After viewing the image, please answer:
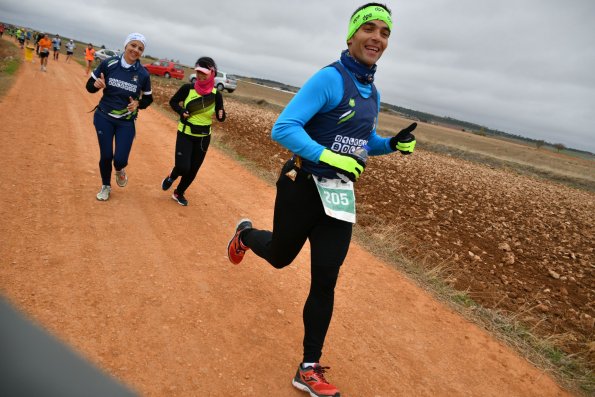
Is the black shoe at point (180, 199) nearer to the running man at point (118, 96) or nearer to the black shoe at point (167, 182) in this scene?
the black shoe at point (167, 182)

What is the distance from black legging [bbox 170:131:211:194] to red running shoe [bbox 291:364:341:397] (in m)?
3.81

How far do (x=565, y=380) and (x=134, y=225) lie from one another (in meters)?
5.10

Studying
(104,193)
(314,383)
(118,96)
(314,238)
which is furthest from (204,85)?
(314,383)

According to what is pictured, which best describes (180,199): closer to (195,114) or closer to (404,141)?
(195,114)

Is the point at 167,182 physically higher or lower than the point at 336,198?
lower

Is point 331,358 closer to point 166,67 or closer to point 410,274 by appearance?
point 410,274

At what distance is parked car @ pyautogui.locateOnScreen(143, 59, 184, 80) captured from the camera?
38156 mm

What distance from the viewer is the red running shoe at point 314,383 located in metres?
2.81

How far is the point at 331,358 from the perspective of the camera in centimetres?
337

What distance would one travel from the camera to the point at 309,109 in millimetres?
2523

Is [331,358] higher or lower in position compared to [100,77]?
lower

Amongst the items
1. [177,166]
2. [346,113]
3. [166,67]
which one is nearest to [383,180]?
[177,166]

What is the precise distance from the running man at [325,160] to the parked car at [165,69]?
3962 centimetres

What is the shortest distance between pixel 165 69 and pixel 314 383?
41.1 metres
